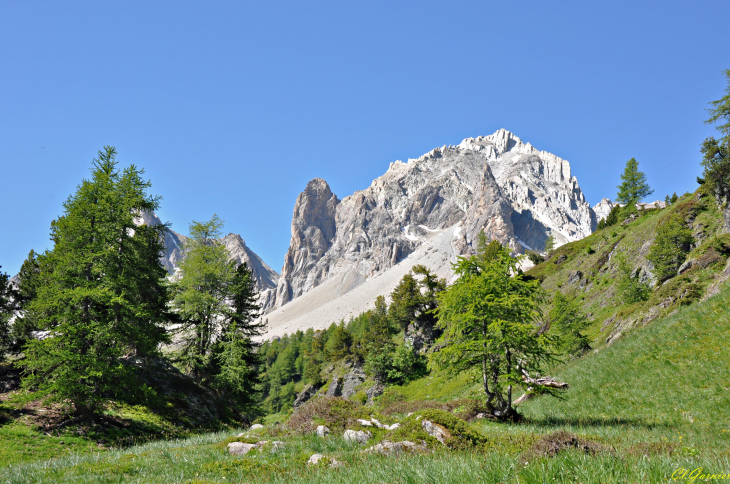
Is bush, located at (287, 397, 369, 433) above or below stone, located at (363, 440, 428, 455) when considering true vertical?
below

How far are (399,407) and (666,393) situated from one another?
47.1 feet

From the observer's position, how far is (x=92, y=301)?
2017cm

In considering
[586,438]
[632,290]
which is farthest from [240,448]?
[632,290]

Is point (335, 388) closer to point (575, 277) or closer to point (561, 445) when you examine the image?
point (575, 277)

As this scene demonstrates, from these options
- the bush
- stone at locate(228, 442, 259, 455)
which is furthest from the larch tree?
stone at locate(228, 442, 259, 455)

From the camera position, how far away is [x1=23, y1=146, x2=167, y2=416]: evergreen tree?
58.9 ft

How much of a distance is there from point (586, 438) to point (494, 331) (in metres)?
7.40

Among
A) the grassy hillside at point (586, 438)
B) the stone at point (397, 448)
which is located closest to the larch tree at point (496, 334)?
the grassy hillside at point (586, 438)

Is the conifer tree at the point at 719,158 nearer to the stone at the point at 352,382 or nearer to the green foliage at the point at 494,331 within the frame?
the green foliage at the point at 494,331

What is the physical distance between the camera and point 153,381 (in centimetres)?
2702

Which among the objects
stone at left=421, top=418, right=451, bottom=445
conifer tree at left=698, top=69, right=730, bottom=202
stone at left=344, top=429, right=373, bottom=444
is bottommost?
stone at left=344, top=429, right=373, bottom=444

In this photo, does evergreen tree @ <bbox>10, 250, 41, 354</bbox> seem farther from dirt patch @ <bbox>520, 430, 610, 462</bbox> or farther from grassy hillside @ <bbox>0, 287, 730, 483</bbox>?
dirt patch @ <bbox>520, 430, 610, 462</bbox>

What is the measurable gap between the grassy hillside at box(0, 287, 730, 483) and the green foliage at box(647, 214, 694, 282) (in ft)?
56.7

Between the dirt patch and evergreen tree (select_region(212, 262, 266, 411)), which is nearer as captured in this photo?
the dirt patch
